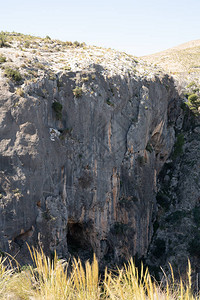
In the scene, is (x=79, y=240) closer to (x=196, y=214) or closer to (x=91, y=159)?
(x=91, y=159)

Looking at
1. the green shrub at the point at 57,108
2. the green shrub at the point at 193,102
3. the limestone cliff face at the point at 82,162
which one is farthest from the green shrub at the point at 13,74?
the green shrub at the point at 193,102

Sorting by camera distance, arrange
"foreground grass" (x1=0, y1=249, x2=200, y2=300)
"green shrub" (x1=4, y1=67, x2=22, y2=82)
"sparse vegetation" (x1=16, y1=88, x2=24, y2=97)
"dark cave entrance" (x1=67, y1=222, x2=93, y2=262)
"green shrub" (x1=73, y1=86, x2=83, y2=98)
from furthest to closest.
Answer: "dark cave entrance" (x1=67, y1=222, x2=93, y2=262) < "green shrub" (x1=73, y1=86, x2=83, y2=98) < "green shrub" (x1=4, y1=67, x2=22, y2=82) < "sparse vegetation" (x1=16, y1=88, x2=24, y2=97) < "foreground grass" (x1=0, y1=249, x2=200, y2=300)

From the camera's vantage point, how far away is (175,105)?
41.6 metres

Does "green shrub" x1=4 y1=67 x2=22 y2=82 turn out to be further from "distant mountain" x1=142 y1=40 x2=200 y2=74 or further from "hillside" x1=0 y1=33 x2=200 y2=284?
"distant mountain" x1=142 y1=40 x2=200 y2=74

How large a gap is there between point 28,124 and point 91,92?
770cm

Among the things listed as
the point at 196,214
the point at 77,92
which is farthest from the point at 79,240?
the point at 196,214

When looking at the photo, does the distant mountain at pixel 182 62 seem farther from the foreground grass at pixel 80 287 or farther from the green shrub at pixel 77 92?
the foreground grass at pixel 80 287

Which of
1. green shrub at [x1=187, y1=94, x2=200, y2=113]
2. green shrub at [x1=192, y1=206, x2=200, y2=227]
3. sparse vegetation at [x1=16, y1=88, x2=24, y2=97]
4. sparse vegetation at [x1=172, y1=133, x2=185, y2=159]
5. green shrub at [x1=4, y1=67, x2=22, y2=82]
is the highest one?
green shrub at [x1=4, y1=67, x2=22, y2=82]

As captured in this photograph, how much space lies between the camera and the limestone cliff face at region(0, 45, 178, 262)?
2120cm

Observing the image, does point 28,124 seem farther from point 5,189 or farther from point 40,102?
point 5,189

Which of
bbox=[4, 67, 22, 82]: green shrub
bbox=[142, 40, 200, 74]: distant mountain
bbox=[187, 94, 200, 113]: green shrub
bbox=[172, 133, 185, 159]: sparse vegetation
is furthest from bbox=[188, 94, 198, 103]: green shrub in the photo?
bbox=[4, 67, 22, 82]: green shrub

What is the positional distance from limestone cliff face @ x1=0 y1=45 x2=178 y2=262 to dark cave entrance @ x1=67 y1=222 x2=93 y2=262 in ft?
0.32

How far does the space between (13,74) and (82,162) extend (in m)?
9.59

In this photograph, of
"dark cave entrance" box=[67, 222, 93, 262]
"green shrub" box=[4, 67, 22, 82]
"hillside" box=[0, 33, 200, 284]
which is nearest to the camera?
"hillside" box=[0, 33, 200, 284]
